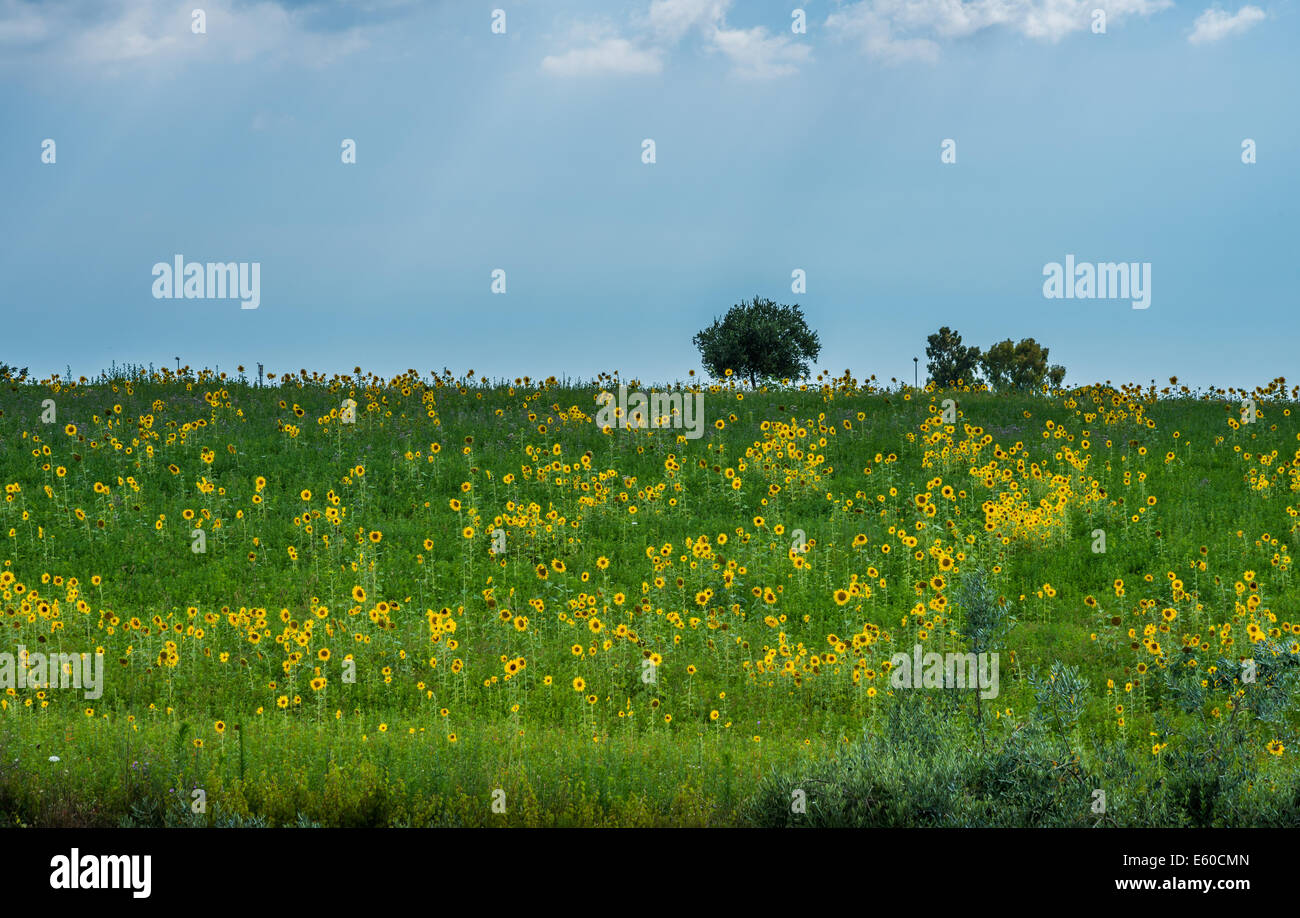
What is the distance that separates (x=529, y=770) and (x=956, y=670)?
445 cm

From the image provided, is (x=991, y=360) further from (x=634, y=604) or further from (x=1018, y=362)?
(x=634, y=604)

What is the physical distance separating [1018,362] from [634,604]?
6116 centimetres

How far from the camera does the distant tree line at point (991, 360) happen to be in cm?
7006

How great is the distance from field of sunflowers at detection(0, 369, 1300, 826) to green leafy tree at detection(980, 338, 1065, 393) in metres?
44.8

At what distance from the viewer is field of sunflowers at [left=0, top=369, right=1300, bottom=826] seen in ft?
27.7

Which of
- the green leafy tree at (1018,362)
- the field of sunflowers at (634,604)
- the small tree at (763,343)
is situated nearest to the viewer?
the field of sunflowers at (634,604)

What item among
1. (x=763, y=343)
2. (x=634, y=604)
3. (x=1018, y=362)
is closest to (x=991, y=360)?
(x=1018, y=362)

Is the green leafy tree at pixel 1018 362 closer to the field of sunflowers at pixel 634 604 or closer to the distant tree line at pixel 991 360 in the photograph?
the distant tree line at pixel 991 360

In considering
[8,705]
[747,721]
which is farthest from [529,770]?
[8,705]

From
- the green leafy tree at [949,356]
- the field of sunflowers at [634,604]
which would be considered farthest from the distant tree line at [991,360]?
the field of sunflowers at [634,604]

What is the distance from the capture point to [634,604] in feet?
46.7

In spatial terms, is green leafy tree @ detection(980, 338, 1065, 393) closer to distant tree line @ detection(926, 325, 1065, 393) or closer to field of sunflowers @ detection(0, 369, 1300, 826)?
distant tree line @ detection(926, 325, 1065, 393)
